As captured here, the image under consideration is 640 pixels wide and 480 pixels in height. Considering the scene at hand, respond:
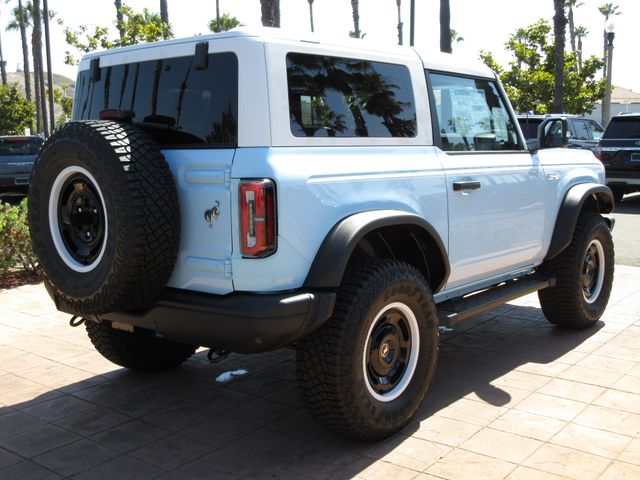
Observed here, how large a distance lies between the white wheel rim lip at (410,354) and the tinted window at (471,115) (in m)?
1.17

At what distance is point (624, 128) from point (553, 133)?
10007mm

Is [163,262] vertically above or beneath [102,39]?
beneath

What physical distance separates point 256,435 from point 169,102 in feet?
6.25

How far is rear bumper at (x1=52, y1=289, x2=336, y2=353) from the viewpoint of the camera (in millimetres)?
3188

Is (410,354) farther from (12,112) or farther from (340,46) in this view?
(12,112)

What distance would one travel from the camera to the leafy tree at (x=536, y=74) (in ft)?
76.7

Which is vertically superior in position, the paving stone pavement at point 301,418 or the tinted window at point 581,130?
the tinted window at point 581,130

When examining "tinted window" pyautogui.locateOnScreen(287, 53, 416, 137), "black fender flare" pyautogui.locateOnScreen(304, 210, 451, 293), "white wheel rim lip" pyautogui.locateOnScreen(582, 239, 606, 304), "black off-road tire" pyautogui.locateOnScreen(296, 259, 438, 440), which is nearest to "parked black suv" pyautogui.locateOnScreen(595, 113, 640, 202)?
"white wheel rim lip" pyautogui.locateOnScreen(582, 239, 606, 304)

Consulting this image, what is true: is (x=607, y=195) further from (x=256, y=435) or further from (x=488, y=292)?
(x=256, y=435)

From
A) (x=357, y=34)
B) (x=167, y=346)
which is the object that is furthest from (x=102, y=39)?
(x=357, y=34)

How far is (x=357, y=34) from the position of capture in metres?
45.5

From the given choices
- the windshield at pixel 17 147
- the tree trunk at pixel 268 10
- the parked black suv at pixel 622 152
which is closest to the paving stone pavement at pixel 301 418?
the parked black suv at pixel 622 152

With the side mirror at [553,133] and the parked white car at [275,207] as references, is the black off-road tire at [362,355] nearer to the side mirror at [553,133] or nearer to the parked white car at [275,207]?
the parked white car at [275,207]

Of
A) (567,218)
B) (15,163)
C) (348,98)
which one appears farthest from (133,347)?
(15,163)
